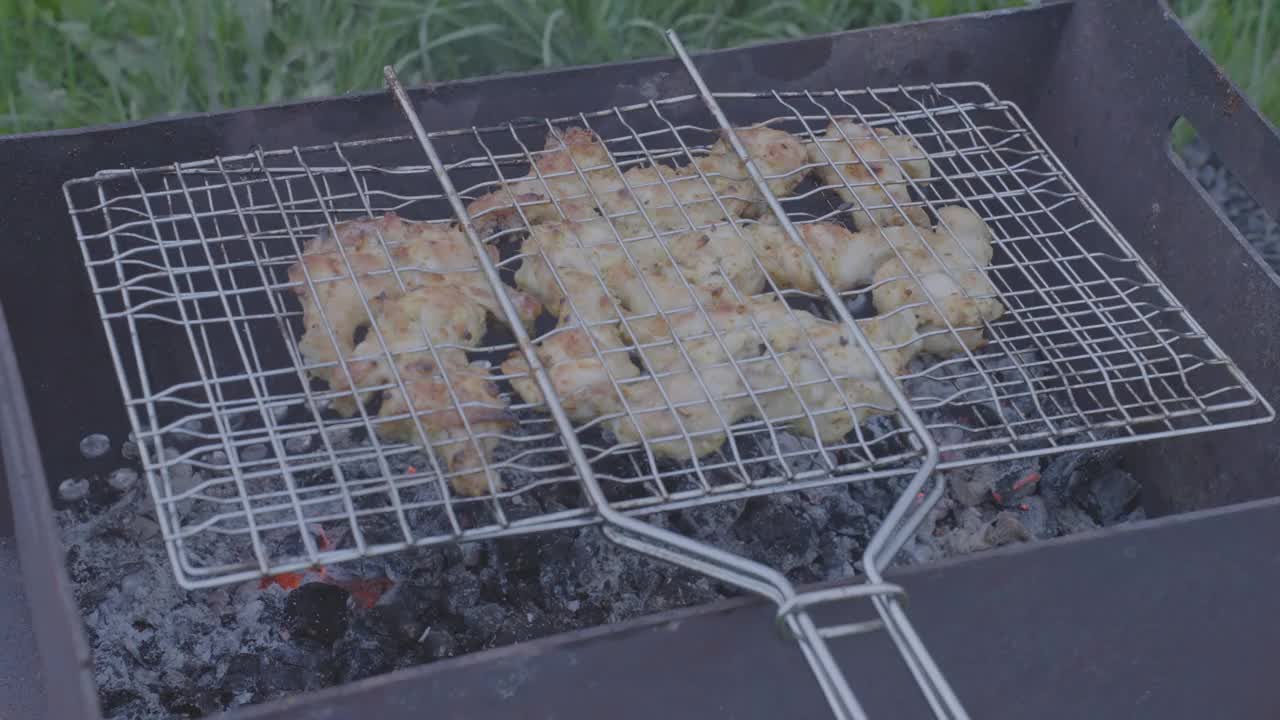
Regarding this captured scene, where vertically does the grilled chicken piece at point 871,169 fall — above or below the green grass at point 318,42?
below

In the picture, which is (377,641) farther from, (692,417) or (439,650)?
(692,417)

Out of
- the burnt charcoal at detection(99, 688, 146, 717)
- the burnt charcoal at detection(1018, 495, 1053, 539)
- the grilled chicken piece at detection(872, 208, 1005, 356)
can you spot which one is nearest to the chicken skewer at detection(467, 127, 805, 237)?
the grilled chicken piece at detection(872, 208, 1005, 356)

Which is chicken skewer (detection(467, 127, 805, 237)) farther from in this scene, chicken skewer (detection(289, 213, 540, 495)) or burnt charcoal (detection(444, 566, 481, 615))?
burnt charcoal (detection(444, 566, 481, 615))

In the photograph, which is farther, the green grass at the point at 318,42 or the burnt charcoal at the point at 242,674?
the green grass at the point at 318,42

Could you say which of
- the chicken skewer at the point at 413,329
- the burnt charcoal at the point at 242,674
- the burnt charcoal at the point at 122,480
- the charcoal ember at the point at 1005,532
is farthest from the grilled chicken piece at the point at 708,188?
the burnt charcoal at the point at 122,480

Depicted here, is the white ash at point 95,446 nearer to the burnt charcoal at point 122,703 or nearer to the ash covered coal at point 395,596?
the ash covered coal at point 395,596

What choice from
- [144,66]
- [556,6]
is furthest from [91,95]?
[556,6]

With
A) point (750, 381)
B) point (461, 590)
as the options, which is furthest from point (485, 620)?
point (750, 381)
